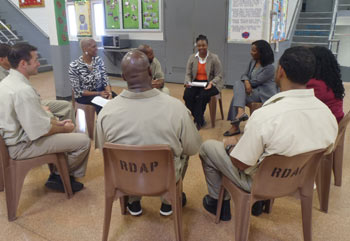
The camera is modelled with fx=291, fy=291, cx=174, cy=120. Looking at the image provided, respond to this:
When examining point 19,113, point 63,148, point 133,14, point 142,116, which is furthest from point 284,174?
point 133,14

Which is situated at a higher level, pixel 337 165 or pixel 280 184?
pixel 280 184

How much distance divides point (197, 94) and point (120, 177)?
245cm

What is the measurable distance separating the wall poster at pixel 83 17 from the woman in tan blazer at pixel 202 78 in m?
4.58

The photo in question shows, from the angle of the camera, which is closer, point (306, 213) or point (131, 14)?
point (306, 213)

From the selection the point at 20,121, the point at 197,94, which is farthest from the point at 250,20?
→ the point at 20,121

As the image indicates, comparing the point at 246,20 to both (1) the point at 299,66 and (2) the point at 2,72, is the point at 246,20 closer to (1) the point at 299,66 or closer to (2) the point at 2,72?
(2) the point at 2,72

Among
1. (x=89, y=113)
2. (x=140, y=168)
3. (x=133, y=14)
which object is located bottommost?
(x=89, y=113)

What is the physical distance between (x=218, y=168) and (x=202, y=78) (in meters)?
2.25

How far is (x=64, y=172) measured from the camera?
7.33ft

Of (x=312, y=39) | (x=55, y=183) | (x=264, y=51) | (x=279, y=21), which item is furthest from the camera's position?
(x=312, y=39)

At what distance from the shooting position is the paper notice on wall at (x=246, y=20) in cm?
530

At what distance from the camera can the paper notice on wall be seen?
17.4 ft

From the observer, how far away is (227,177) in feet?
5.85

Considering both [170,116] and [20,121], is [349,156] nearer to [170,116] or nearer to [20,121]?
[170,116]
